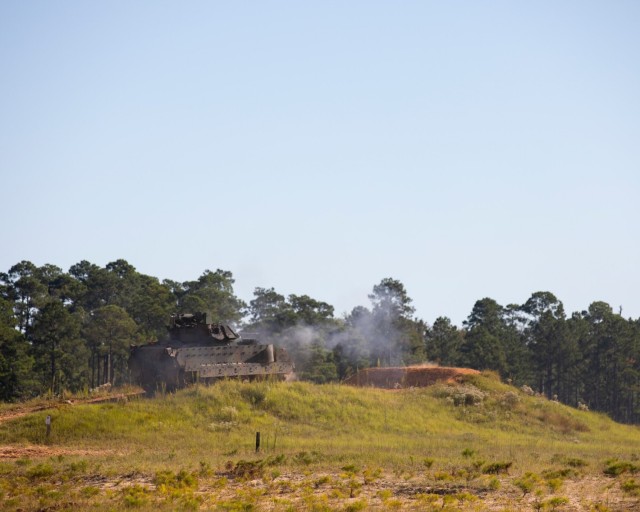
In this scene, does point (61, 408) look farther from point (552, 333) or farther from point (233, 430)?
point (552, 333)

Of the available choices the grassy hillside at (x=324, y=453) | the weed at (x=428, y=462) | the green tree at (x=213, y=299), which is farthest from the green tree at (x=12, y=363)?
the weed at (x=428, y=462)

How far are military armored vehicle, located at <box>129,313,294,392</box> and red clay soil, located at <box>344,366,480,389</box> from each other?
8520 millimetres

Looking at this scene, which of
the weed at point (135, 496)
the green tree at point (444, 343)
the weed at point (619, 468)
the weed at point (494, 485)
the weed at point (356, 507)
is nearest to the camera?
the weed at point (356, 507)

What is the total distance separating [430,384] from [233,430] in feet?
52.3

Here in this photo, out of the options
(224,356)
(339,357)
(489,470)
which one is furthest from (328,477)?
(339,357)

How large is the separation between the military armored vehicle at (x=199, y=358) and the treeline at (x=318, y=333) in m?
20.4

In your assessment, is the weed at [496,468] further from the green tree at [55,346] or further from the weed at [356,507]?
the green tree at [55,346]

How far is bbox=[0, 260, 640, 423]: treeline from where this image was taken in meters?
62.4

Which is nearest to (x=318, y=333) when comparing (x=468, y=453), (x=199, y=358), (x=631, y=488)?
(x=199, y=358)

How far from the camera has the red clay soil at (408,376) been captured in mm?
45438

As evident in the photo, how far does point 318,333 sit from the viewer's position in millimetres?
67188

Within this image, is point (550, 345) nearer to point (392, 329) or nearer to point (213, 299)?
point (392, 329)

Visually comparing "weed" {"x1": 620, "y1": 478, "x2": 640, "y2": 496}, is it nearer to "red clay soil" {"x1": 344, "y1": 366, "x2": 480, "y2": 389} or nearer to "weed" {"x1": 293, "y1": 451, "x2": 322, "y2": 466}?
"weed" {"x1": 293, "y1": 451, "x2": 322, "y2": 466}

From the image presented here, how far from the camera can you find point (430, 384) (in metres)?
44.8
